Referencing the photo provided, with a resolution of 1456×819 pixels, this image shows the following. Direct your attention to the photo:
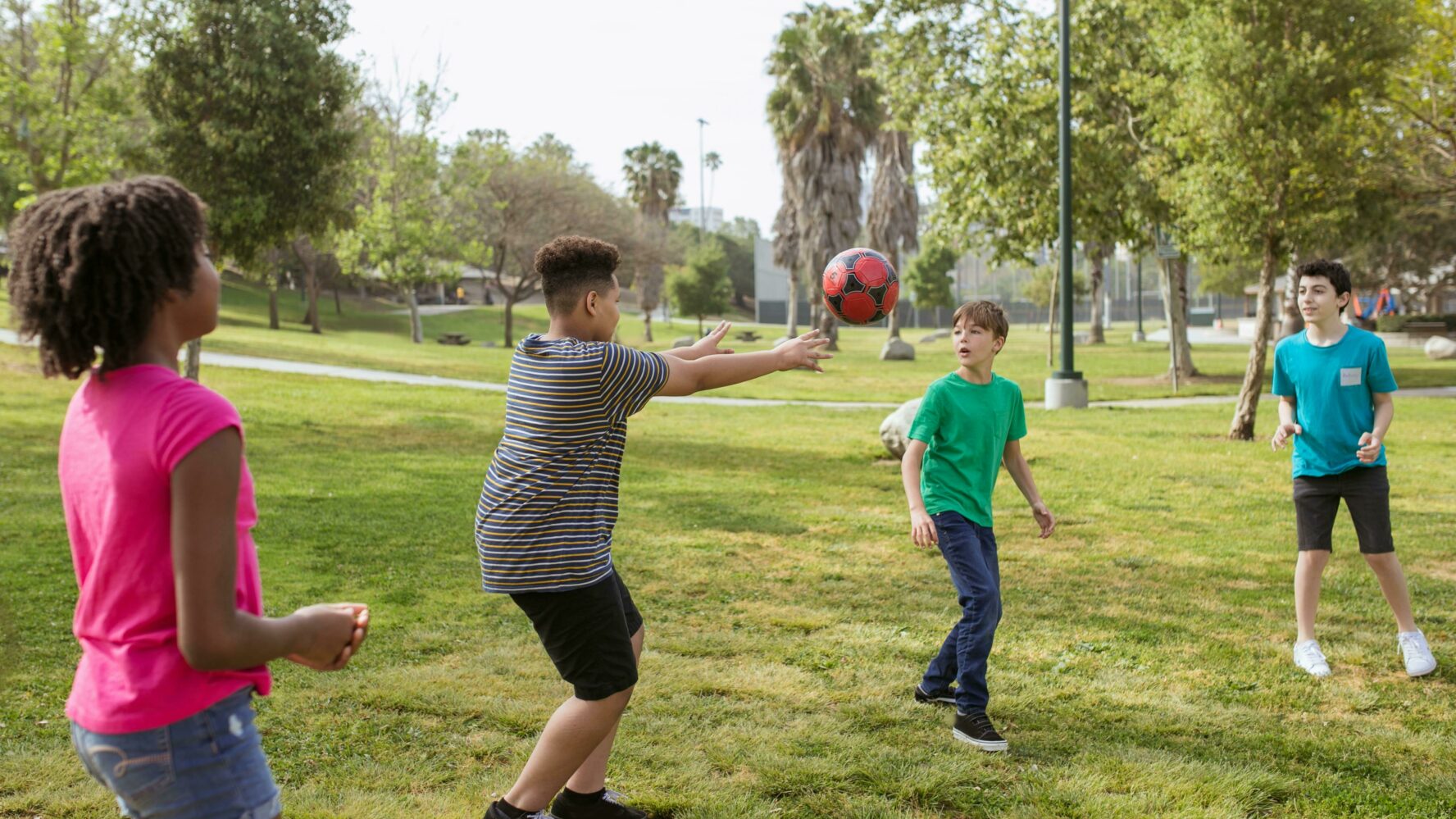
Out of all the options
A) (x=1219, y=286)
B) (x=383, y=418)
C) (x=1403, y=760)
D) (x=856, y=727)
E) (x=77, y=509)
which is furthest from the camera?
(x=1219, y=286)

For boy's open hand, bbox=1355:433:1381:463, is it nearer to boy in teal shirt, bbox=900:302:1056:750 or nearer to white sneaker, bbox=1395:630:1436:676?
white sneaker, bbox=1395:630:1436:676

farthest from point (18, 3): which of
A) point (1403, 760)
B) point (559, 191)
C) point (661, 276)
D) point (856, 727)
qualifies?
point (661, 276)

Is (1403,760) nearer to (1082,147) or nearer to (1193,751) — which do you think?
(1193,751)

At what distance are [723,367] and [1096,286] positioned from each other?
1624 inches

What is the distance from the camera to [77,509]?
1991 mm

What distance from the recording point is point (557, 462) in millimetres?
3246

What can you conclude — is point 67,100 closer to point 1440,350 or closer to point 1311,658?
point 1311,658

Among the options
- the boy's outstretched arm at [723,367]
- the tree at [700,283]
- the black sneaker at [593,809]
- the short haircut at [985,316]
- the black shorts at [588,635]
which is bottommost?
the black sneaker at [593,809]

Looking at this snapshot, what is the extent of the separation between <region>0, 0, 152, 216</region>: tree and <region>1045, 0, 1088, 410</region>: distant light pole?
42.2ft

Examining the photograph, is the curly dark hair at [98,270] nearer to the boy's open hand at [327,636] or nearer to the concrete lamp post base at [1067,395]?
the boy's open hand at [327,636]

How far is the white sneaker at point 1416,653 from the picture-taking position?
5.26m

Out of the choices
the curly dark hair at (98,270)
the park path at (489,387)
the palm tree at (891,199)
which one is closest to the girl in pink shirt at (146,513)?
the curly dark hair at (98,270)

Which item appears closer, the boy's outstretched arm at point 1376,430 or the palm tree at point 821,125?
the boy's outstretched arm at point 1376,430

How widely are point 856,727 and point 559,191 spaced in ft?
140
